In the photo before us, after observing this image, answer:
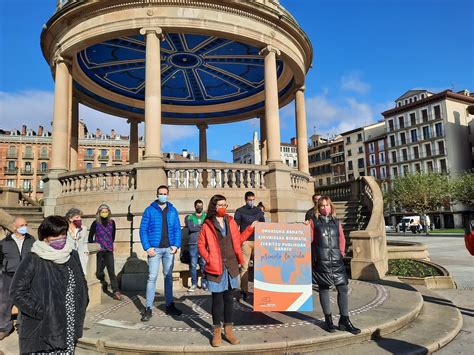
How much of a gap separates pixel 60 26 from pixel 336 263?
12578 mm

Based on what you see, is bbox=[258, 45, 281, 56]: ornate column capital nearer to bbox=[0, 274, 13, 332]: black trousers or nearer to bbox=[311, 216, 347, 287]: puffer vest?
bbox=[311, 216, 347, 287]: puffer vest

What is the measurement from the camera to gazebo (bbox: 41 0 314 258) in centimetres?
1030

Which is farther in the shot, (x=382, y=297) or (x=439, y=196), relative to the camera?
(x=439, y=196)

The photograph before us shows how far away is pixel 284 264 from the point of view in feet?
16.5

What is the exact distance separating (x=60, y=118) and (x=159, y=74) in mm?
4053

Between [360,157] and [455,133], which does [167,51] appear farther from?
[360,157]

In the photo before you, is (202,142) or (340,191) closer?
(340,191)

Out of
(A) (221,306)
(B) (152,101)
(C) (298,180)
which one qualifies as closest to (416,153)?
(C) (298,180)

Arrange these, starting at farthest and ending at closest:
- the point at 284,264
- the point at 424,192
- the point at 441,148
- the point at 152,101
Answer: the point at 441,148 → the point at 424,192 → the point at 152,101 → the point at 284,264

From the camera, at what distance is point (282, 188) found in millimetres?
11164

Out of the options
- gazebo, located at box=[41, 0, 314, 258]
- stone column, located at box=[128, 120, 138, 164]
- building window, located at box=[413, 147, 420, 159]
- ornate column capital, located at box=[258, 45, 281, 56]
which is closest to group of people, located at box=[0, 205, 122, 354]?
gazebo, located at box=[41, 0, 314, 258]

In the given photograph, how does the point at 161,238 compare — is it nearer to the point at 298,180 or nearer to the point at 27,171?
the point at 298,180

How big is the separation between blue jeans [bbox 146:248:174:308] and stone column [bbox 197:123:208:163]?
14667 mm

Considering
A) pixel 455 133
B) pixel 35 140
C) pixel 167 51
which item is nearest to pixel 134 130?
pixel 167 51
